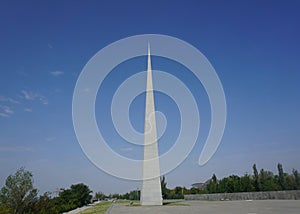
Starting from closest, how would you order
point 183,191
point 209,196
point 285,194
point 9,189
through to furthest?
point 9,189 < point 285,194 < point 209,196 < point 183,191

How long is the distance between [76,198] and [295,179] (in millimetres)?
34264

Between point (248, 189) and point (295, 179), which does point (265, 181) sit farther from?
point (295, 179)

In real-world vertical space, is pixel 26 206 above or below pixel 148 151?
below

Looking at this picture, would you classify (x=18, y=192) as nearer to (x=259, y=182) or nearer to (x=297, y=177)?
(x=259, y=182)

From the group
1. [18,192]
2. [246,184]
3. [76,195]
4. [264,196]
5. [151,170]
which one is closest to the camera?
[18,192]

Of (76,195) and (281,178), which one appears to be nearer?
(76,195)

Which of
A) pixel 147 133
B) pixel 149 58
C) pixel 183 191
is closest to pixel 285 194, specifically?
pixel 147 133

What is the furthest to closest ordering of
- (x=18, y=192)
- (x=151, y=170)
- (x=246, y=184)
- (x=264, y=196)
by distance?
(x=246, y=184) → (x=264, y=196) → (x=151, y=170) → (x=18, y=192)

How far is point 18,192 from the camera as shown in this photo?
13664 millimetres

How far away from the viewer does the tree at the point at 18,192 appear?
43.4 feet

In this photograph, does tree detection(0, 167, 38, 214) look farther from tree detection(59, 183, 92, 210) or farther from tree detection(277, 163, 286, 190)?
tree detection(277, 163, 286, 190)

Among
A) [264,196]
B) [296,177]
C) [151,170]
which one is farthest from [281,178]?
[151,170]

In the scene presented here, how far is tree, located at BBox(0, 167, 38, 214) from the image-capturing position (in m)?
13.2

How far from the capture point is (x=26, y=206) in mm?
13711
